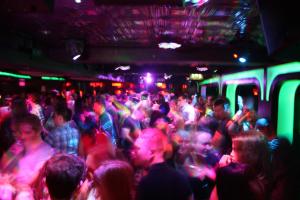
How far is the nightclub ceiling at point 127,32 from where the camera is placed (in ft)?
15.5

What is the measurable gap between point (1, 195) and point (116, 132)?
141 inches

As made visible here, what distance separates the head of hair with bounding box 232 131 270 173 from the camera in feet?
8.10

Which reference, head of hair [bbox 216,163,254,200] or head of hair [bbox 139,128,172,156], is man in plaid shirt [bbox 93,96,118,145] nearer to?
head of hair [bbox 139,128,172,156]

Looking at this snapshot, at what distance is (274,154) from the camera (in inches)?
102

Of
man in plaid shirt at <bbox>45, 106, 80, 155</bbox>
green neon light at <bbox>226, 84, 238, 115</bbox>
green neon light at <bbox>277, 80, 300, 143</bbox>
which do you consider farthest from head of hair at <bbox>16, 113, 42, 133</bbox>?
green neon light at <bbox>226, 84, 238, 115</bbox>

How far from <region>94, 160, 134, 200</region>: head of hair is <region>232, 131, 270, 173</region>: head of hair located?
2.64 ft

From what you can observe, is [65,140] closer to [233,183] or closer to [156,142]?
[156,142]

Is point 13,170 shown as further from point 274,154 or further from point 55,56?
point 55,56

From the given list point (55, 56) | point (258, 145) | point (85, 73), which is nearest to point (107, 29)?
point (55, 56)

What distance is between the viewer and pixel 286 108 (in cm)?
772

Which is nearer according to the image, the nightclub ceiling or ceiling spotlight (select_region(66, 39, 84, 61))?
the nightclub ceiling

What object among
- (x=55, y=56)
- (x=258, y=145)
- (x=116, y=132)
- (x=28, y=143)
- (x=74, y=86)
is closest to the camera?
(x=258, y=145)

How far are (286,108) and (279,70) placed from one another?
89 cm

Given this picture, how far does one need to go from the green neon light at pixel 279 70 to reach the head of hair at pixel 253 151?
13.5 ft
